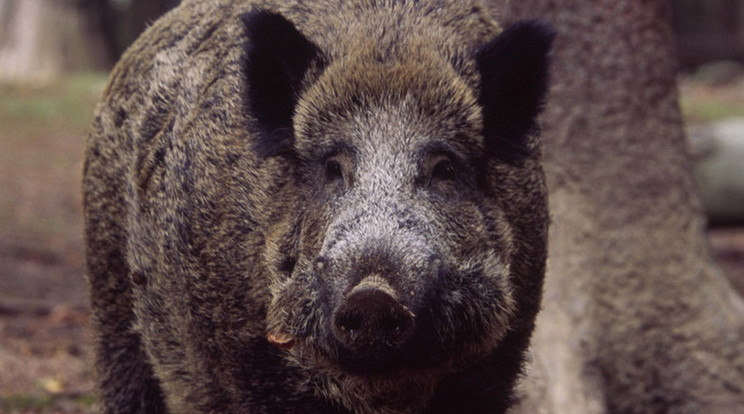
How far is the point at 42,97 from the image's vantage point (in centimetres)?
1584

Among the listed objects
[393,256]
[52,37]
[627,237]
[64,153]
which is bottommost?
[64,153]

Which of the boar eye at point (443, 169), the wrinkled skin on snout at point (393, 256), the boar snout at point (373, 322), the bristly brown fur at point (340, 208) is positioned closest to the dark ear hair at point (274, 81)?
the bristly brown fur at point (340, 208)

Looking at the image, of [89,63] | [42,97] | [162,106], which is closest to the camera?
[162,106]

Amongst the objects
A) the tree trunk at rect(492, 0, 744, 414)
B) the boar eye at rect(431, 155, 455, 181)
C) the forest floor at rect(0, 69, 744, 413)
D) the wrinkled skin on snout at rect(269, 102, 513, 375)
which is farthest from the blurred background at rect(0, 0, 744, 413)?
the boar eye at rect(431, 155, 455, 181)

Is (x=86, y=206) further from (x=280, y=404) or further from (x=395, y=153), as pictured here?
(x=395, y=153)

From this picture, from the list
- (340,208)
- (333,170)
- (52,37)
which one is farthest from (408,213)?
(52,37)

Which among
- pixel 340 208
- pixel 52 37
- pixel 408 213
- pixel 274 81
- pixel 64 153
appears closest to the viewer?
pixel 408 213

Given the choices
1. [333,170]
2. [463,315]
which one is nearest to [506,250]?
[463,315]

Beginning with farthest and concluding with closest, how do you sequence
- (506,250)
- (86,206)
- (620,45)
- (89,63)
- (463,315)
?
1. (89,63)
2. (620,45)
3. (86,206)
4. (506,250)
5. (463,315)

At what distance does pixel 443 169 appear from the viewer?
3.65 m

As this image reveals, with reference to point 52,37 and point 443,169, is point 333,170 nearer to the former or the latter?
point 443,169

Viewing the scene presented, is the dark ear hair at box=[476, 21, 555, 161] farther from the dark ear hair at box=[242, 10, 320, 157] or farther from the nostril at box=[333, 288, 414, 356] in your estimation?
the nostril at box=[333, 288, 414, 356]

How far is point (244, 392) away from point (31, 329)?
4265mm

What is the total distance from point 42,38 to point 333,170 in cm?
1576
